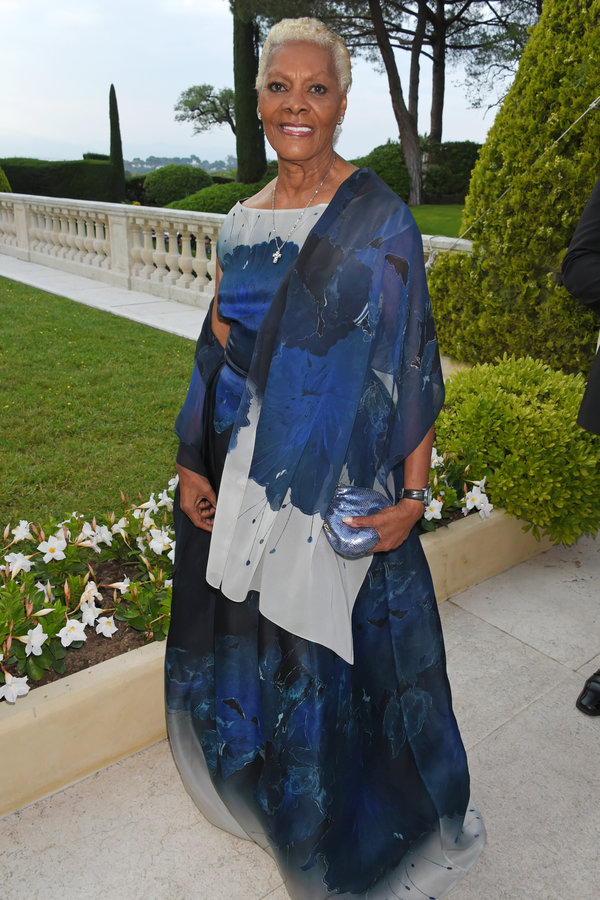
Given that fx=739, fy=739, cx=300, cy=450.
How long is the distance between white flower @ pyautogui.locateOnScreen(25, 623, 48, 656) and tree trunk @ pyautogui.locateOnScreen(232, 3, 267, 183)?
2927 centimetres

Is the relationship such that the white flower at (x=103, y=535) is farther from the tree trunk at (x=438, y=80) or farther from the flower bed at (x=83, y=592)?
the tree trunk at (x=438, y=80)

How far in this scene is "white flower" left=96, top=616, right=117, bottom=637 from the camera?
2.80 metres

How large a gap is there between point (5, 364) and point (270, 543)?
6084 mm

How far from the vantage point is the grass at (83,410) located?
15.2 ft

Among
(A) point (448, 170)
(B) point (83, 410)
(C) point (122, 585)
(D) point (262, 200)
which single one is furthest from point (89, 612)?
(A) point (448, 170)

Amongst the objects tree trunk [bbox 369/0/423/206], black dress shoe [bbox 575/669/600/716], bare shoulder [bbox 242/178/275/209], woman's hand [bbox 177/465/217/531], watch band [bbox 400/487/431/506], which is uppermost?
tree trunk [bbox 369/0/423/206]

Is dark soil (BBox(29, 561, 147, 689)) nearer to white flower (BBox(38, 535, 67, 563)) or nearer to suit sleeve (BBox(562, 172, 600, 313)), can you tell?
white flower (BBox(38, 535, 67, 563))

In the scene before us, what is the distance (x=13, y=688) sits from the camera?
2.41 m

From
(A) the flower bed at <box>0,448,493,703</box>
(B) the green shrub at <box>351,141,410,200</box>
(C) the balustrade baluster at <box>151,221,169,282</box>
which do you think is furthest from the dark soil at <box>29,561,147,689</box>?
(B) the green shrub at <box>351,141,410,200</box>

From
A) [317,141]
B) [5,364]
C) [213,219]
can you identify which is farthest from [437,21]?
[317,141]

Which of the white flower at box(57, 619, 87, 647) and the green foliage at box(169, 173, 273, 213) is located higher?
the green foliage at box(169, 173, 273, 213)

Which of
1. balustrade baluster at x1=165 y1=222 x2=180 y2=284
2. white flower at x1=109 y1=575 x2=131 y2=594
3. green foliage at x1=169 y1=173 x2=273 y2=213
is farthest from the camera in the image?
green foliage at x1=169 y1=173 x2=273 y2=213

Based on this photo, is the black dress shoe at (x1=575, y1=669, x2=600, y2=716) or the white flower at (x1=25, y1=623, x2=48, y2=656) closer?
the white flower at (x1=25, y1=623, x2=48, y2=656)

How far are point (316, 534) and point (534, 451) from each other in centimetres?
240
